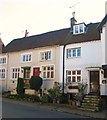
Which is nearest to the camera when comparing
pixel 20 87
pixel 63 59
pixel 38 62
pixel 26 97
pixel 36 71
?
pixel 63 59

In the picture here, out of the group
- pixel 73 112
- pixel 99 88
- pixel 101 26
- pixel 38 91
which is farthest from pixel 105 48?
pixel 38 91

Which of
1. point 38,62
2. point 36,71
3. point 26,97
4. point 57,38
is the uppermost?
point 57,38

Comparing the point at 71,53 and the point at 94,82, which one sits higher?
the point at 71,53

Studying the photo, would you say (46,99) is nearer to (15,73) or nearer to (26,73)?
(26,73)

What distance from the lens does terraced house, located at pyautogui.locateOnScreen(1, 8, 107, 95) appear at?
77.9 ft

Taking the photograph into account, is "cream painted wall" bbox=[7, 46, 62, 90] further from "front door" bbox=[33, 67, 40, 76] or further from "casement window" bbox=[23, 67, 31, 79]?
"casement window" bbox=[23, 67, 31, 79]

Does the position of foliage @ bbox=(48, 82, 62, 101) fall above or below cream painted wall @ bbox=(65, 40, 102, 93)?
below

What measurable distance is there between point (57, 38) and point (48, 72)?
15.9 feet

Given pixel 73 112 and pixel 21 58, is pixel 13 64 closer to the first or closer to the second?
pixel 21 58

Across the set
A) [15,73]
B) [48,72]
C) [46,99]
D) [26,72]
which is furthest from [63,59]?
[15,73]

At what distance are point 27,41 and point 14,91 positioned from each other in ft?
27.8

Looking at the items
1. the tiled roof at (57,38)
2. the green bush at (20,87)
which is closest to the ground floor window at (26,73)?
the green bush at (20,87)

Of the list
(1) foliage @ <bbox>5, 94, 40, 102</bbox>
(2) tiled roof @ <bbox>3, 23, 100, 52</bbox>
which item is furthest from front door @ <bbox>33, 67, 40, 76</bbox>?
(1) foliage @ <bbox>5, 94, 40, 102</bbox>

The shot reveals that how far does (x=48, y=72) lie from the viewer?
27938 millimetres
